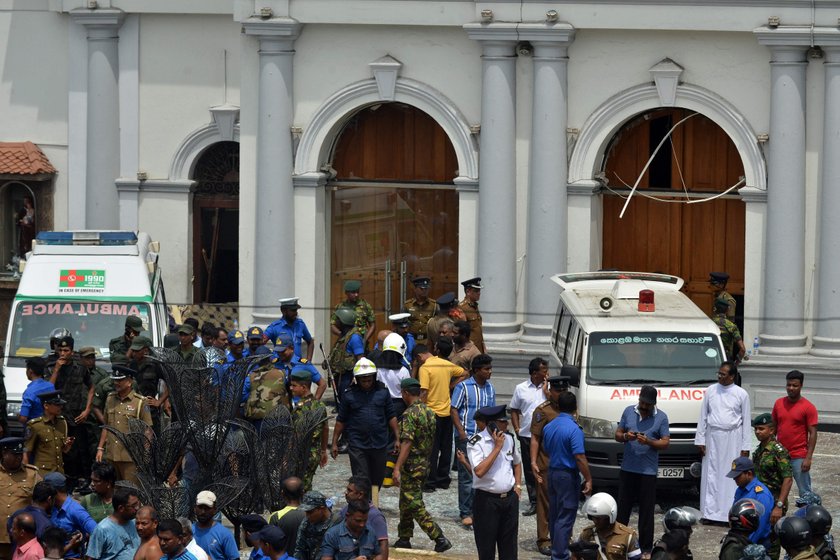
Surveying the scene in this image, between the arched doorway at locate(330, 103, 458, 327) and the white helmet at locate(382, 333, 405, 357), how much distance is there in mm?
5911

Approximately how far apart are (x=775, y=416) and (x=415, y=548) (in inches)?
151

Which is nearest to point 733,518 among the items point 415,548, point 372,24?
point 415,548

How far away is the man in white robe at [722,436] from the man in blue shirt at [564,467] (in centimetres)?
208

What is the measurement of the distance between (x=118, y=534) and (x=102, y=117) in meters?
14.3

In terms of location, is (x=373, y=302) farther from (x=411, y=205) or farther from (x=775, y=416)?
(x=775, y=416)

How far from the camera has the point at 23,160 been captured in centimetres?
2820

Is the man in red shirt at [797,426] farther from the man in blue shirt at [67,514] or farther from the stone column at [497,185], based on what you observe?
the man in blue shirt at [67,514]

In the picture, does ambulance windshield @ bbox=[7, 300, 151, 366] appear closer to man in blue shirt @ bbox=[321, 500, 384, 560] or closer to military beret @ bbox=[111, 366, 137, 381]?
military beret @ bbox=[111, 366, 137, 381]

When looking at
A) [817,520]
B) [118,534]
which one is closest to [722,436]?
[817,520]

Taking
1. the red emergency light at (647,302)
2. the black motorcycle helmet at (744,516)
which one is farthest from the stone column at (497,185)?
the black motorcycle helmet at (744,516)

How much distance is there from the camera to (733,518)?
1384 cm

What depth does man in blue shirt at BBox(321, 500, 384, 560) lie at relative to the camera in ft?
44.3

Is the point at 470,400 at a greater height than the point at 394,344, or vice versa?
the point at 394,344

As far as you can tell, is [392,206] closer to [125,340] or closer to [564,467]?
[125,340]
